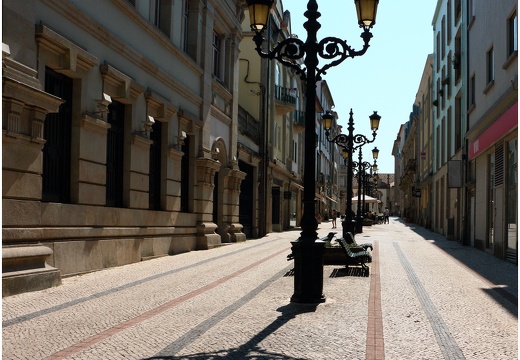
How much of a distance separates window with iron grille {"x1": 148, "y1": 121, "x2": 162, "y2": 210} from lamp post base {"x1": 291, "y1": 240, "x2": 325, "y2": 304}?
841cm

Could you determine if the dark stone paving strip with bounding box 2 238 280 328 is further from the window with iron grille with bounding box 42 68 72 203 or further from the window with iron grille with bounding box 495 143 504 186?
the window with iron grille with bounding box 495 143 504 186

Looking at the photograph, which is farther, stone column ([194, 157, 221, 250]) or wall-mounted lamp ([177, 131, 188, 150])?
stone column ([194, 157, 221, 250])

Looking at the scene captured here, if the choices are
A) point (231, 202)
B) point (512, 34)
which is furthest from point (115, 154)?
point (512, 34)

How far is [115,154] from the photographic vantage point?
14398 millimetres

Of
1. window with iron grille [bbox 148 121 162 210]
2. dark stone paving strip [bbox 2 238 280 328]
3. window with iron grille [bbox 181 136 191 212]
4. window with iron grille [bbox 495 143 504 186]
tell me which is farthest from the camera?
window with iron grille [bbox 181 136 191 212]

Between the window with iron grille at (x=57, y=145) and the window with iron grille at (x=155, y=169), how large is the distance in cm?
462

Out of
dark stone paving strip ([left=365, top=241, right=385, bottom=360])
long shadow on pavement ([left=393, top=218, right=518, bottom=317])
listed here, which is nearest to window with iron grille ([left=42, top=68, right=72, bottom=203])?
dark stone paving strip ([left=365, top=241, right=385, bottom=360])

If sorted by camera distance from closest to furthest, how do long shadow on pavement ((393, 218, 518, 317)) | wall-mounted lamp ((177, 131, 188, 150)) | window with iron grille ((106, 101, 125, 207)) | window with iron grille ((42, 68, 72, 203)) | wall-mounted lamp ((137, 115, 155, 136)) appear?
long shadow on pavement ((393, 218, 518, 317)), window with iron grille ((42, 68, 72, 203)), window with iron grille ((106, 101, 125, 207)), wall-mounted lamp ((137, 115, 155, 136)), wall-mounted lamp ((177, 131, 188, 150))

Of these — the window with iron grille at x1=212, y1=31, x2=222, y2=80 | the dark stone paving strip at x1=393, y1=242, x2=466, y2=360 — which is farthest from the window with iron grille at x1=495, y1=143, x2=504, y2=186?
the window with iron grille at x1=212, y1=31, x2=222, y2=80

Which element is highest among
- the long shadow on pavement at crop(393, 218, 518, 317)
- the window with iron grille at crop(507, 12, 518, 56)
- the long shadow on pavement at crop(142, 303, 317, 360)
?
the window with iron grille at crop(507, 12, 518, 56)

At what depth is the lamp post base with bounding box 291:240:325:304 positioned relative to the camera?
890 centimetres

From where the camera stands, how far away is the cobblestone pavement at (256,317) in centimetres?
612

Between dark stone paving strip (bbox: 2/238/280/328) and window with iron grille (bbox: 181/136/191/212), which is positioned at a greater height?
window with iron grille (bbox: 181/136/191/212)

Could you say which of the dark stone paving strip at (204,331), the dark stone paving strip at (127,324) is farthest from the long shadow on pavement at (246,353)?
the dark stone paving strip at (127,324)
